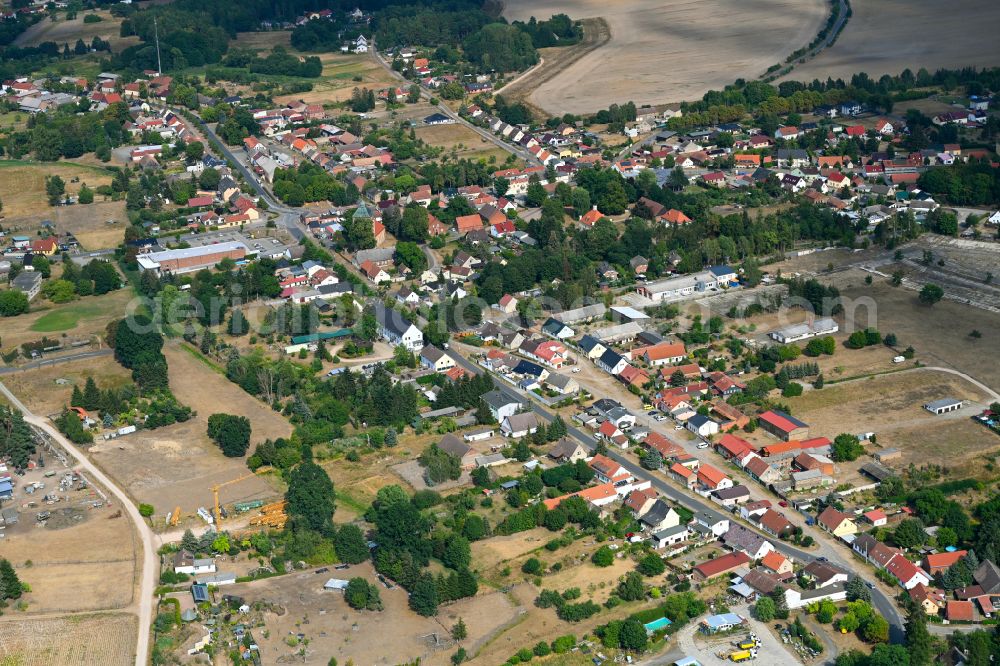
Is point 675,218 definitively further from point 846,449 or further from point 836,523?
point 836,523

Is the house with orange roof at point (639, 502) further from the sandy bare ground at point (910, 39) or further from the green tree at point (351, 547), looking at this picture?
the sandy bare ground at point (910, 39)

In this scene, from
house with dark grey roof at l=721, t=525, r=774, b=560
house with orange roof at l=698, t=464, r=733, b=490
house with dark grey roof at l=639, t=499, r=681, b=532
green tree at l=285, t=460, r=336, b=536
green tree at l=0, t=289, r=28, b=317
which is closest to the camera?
house with dark grey roof at l=721, t=525, r=774, b=560

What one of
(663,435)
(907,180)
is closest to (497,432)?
(663,435)

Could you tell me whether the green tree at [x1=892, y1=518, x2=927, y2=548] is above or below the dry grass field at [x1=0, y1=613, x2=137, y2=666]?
above

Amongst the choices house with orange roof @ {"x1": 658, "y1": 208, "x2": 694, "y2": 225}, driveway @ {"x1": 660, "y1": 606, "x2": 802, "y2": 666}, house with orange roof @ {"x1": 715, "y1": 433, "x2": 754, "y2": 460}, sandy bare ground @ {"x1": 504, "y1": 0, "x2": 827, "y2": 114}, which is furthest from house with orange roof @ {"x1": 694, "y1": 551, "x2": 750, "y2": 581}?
sandy bare ground @ {"x1": 504, "y1": 0, "x2": 827, "y2": 114}

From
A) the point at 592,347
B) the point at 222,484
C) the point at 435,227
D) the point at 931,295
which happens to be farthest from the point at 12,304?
the point at 931,295

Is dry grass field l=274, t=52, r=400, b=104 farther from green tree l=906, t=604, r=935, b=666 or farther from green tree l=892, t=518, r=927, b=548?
green tree l=906, t=604, r=935, b=666
